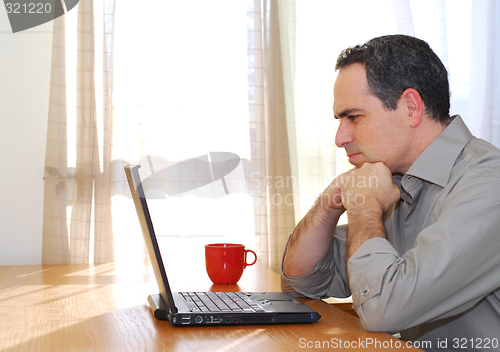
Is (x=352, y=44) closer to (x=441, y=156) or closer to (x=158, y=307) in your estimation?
(x=441, y=156)

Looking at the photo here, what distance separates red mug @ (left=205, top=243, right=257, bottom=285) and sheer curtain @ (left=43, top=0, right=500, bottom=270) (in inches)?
31.8

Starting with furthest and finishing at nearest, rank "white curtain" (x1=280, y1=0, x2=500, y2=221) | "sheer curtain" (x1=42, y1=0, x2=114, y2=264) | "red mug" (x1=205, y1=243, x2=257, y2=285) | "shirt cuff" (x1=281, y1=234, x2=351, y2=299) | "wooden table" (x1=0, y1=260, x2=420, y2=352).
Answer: "white curtain" (x1=280, y1=0, x2=500, y2=221) → "sheer curtain" (x1=42, y1=0, x2=114, y2=264) → "red mug" (x1=205, y1=243, x2=257, y2=285) → "shirt cuff" (x1=281, y1=234, x2=351, y2=299) → "wooden table" (x1=0, y1=260, x2=420, y2=352)

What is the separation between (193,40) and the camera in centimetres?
210

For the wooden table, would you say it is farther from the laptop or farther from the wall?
the wall

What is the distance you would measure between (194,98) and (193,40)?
0.86ft

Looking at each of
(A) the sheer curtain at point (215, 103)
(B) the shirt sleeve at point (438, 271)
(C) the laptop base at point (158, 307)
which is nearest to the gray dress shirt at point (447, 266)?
(B) the shirt sleeve at point (438, 271)

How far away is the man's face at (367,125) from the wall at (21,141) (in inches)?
55.4

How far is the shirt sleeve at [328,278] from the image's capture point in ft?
3.53

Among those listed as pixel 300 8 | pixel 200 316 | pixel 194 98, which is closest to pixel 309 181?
pixel 194 98

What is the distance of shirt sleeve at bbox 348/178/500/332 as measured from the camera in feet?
2.52

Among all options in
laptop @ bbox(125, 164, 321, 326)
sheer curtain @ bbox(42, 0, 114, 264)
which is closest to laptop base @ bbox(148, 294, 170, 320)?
laptop @ bbox(125, 164, 321, 326)

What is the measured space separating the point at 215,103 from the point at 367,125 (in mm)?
1145

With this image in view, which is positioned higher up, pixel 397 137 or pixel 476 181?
pixel 397 137

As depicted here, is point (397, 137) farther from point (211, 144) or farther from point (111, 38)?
point (111, 38)
